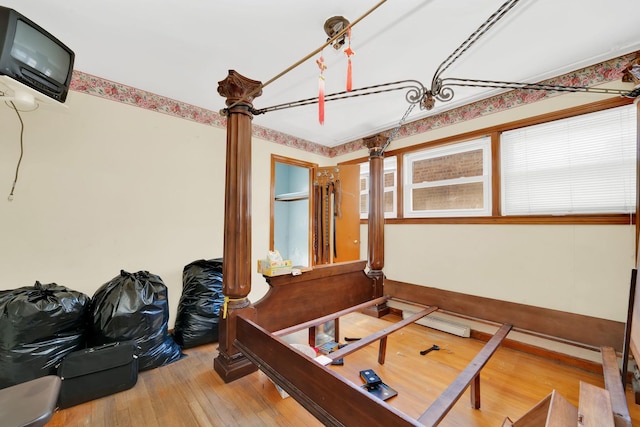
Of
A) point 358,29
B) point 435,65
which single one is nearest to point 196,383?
point 358,29

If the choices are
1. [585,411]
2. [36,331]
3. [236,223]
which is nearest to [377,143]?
[236,223]

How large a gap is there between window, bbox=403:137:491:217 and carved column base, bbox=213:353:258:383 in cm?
249

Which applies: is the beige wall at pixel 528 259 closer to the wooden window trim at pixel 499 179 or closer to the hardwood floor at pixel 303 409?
the wooden window trim at pixel 499 179

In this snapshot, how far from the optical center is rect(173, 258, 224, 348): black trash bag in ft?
7.59

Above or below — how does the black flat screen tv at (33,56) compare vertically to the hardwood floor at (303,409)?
above

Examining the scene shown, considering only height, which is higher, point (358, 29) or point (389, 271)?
point (358, 29)

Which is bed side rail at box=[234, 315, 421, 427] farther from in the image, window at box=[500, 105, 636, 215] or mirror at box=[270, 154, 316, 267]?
mirror at box=[270, 154, 316, 267]

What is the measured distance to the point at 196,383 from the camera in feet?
5.82

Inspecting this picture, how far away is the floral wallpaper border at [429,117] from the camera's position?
206 centimetres

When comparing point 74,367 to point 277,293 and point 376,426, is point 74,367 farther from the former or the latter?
point 376,426

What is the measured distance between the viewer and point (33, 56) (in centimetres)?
148

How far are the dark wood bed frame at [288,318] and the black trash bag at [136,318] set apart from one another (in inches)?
19.7

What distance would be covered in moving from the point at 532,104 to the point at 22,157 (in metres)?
4.36

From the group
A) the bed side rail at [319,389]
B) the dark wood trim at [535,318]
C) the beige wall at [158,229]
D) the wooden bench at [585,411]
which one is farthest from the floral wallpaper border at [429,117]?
the bed side rail at [319,389]
